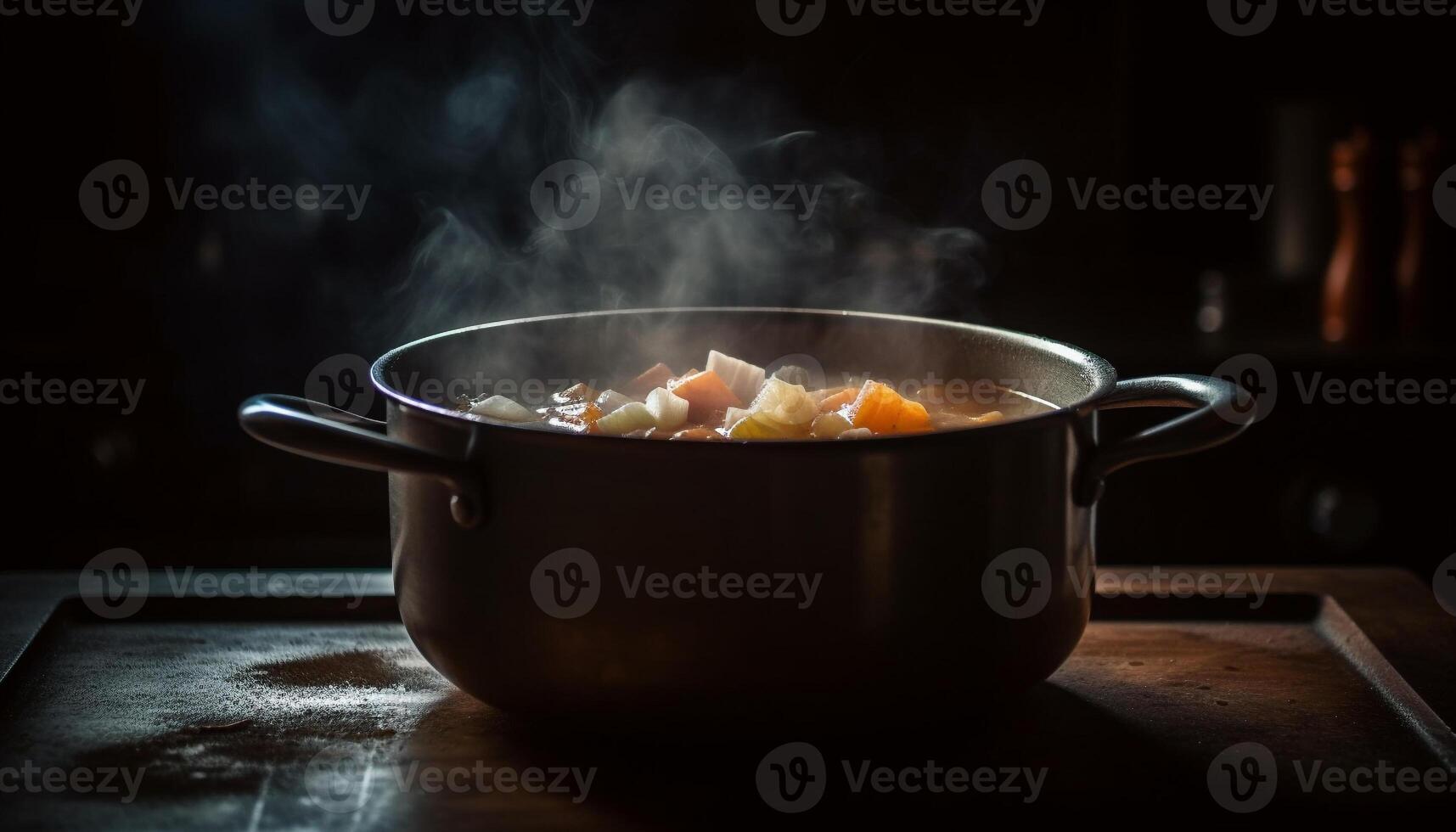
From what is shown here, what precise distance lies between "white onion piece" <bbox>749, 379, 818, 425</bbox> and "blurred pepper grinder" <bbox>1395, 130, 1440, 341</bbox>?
2187 mm

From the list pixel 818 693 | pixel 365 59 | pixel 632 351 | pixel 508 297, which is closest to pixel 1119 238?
pixel 508 297

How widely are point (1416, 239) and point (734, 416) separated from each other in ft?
7.45

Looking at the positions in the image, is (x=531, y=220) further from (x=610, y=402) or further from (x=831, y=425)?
(x=831, y=425)

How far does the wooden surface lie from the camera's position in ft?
2.83

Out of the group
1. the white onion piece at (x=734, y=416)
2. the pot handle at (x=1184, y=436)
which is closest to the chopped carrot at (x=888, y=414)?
the white onion piece at (x=734, y=416)

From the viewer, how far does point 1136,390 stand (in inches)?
40.7

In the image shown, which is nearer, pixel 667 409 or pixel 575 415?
pixel 667 409

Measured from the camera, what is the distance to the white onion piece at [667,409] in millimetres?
1174

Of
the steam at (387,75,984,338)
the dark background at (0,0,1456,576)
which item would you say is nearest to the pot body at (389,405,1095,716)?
the dark background at (0,0,1456,576)

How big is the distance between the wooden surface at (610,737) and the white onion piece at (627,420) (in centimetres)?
27

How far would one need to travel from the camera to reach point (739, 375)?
4.18 ft

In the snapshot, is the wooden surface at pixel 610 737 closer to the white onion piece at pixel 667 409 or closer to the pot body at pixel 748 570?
the pot body at pixel 748 570

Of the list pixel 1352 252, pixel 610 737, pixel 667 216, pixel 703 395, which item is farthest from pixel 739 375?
pixel 1352 252

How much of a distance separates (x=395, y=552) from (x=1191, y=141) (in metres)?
2.88
